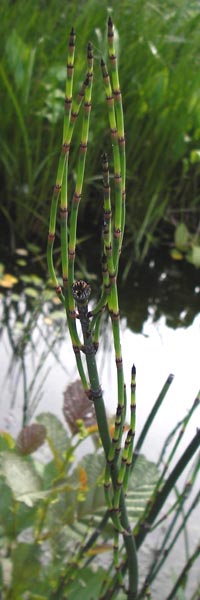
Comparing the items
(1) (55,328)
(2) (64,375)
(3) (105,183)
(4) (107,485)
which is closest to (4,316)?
(1) (55,328)

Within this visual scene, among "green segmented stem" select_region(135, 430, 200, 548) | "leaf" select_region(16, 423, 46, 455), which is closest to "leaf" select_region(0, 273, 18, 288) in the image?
"leaf" select_region(16, 423, 46, 455)

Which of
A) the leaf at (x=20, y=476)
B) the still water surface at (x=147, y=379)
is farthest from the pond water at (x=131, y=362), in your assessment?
the leaf at (x=20, y=476)

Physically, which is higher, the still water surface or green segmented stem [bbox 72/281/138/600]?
the still water surface

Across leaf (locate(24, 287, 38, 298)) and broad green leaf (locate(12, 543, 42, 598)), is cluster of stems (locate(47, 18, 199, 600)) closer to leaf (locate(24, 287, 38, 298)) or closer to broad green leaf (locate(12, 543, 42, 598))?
broad green leaf (locate(12, 543, 42, 598))

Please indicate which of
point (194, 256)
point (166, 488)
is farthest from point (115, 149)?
point (194, 256)

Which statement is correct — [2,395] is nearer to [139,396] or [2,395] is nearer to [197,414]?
[139,396]

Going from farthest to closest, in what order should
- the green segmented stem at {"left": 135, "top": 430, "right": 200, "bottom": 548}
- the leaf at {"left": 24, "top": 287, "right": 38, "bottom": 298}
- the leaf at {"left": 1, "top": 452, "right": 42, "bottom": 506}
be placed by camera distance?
the leaf at {"left": 24, "top": 287, "right": 38, "bottom": 298}
the leaf at {"left": 1, "top": 452, "right": 42, "bottom": 506}
the green segmented stem at {"left": 135, "top": 430, "right": 200, "bottom": 548}

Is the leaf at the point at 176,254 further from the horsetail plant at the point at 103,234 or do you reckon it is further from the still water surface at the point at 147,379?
the horsetail plant at the point at 103,234
